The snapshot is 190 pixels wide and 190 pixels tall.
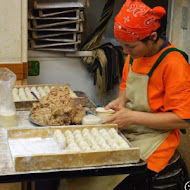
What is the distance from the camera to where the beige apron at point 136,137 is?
237cm

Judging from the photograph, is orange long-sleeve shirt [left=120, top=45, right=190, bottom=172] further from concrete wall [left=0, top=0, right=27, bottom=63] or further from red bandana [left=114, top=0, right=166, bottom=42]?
concrete wall [left=0, top=0, right=27, bottom=63]

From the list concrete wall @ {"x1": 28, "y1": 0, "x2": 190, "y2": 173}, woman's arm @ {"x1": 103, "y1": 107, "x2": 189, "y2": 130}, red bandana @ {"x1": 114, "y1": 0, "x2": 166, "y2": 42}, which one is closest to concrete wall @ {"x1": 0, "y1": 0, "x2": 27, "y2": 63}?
concrete wall @ {"x1": 28, "y1": 0, "x2": 190, "y2": 173}

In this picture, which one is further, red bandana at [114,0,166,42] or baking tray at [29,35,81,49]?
baking tray at [29,35,81,49]

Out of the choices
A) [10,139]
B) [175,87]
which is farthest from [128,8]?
[10,139]

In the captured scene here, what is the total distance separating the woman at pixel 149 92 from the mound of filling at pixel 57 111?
211mm

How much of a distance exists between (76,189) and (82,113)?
470mm

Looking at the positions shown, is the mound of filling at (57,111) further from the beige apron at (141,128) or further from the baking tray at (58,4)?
the baking tray at (58,4)

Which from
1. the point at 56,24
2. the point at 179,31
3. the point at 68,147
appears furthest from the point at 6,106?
the point at 179,31

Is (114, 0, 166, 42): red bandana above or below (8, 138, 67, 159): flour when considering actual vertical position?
above

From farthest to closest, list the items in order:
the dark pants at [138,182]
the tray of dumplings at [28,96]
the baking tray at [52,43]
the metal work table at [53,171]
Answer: the baking tray at [52,43], the tray of dumplings at [28,96], the dark pants at [138,182], the metal work table at [53,171]

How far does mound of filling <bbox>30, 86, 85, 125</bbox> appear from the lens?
2.36m

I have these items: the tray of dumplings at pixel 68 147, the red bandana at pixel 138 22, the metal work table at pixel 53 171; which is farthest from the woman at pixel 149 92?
the metal work table at pixel 53 171

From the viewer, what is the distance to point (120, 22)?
7.65 feet

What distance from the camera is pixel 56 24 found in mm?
3680
